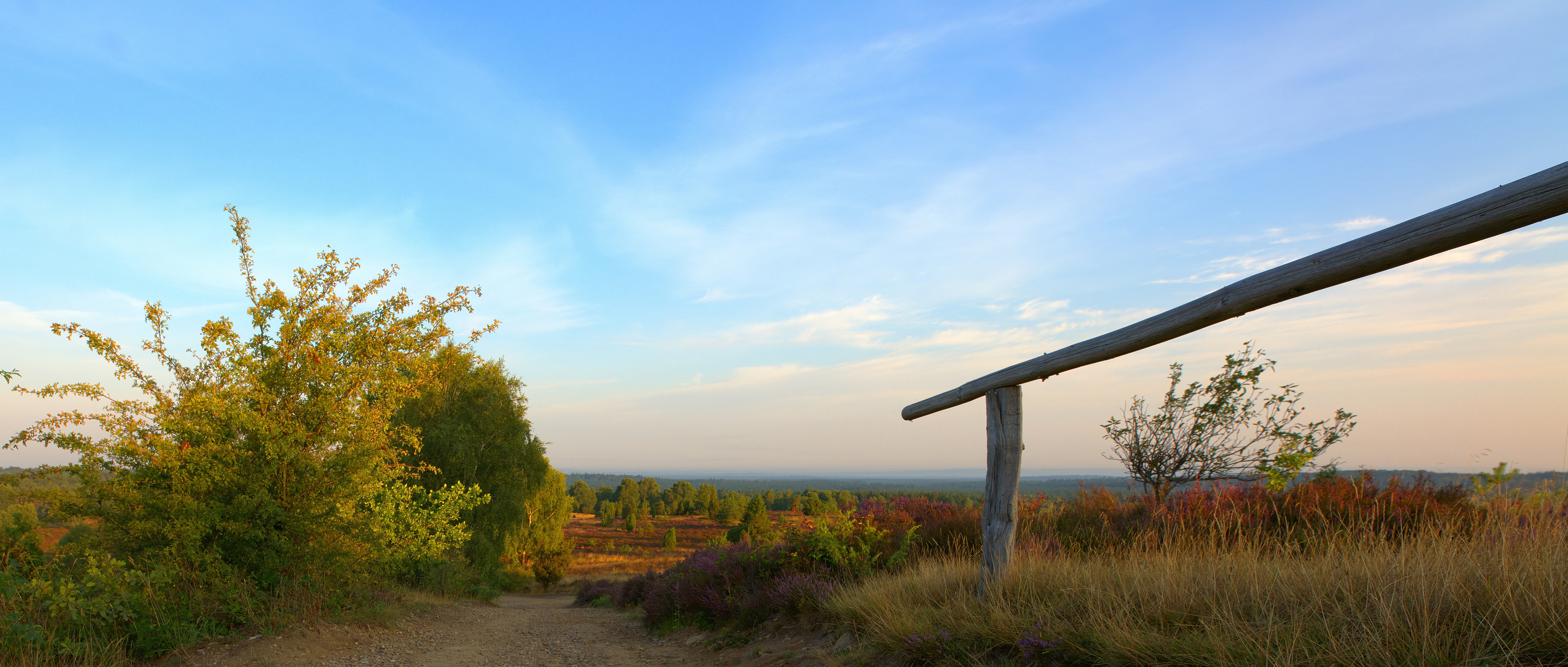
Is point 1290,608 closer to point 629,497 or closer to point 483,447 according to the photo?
point 483,447

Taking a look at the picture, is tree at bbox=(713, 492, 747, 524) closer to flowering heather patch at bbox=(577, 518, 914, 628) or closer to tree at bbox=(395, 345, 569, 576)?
tree at bbox=(395, 345, 569, 576)

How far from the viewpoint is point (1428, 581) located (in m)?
3.19

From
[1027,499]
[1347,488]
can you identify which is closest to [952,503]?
[1027,499]

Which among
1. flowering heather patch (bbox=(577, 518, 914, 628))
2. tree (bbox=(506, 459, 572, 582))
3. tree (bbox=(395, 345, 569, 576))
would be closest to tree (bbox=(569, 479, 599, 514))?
tree (bbox=(506, 459, 572, 582))

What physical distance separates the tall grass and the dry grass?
1 cm

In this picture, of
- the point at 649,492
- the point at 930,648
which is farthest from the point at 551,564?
the point at 649,492

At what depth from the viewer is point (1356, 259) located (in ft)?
9.82

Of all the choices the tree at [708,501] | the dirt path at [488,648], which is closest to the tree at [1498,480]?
the dirt path at [488,648]

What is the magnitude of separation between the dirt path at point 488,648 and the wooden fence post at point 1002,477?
1983 mm

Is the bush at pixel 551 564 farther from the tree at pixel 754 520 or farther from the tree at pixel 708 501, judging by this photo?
the tree at pixel 708 501

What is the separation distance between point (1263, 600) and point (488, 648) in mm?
9241

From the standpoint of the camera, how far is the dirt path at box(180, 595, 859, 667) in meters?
6.86

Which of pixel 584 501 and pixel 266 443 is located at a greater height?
pixel 266 443

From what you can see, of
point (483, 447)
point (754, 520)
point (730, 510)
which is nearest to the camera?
point (483, 447)
